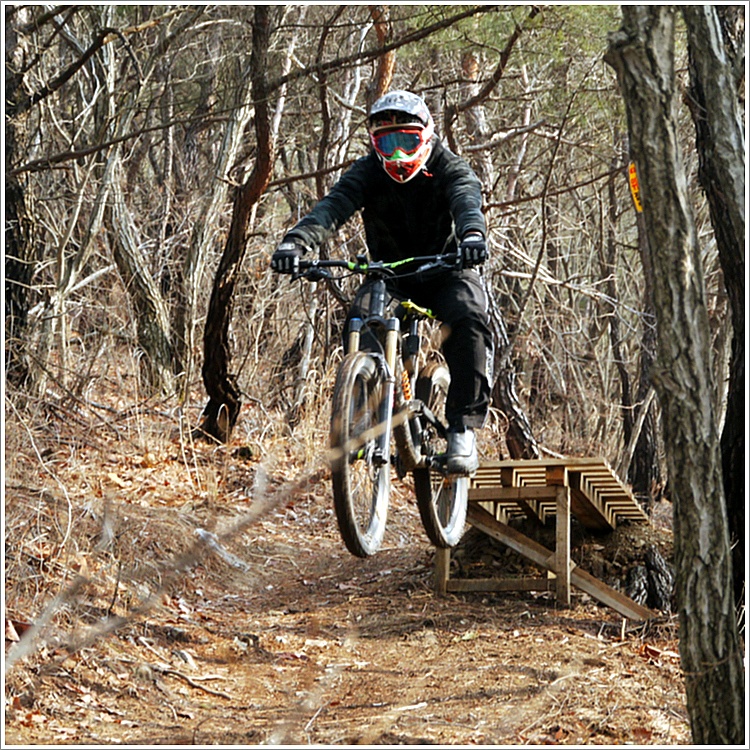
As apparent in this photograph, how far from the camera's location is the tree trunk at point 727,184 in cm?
484

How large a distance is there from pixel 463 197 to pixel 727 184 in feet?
4.20

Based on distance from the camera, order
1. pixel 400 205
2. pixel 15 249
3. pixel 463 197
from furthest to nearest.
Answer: pixel 15 249 < pixel 400 205 < pixel 463 197

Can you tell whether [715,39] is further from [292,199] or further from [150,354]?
[292,199]

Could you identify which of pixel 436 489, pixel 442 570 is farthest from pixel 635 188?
pixel 442 570

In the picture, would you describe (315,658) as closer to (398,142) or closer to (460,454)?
(460,454)

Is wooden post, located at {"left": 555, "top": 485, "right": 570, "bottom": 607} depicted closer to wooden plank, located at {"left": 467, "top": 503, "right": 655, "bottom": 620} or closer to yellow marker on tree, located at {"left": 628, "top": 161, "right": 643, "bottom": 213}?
wooden plank, located at {"left": 467, "top": 503, "right": 655, "bottom": 620}

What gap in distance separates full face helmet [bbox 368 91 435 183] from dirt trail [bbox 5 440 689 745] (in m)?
2.10

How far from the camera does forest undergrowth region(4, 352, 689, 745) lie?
6.12 metres

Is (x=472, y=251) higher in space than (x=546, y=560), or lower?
higher

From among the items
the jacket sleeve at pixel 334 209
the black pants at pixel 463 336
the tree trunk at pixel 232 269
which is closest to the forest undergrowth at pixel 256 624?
the tree trunk at pixel 232 269

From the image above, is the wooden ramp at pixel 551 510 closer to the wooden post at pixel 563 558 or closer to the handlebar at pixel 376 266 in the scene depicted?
the wooden post at pixel 563 558

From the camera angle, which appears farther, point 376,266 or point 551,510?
point 551,510

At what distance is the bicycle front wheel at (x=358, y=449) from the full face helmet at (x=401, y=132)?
0.98 meters

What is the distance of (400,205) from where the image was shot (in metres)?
5.89
